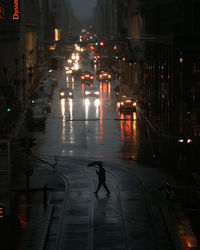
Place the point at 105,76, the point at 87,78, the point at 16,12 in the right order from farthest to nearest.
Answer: the point at 105,76, the point at 87,78, the point at 16,12

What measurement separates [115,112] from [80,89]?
3479cm

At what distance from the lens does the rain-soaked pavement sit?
2059 cm

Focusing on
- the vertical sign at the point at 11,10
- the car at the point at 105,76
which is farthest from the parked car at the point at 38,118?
the car at the point at 105,76

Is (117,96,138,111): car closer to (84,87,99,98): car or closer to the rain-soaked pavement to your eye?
the rain-soaked pavement

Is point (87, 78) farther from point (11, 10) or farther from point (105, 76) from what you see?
point (11, 10)

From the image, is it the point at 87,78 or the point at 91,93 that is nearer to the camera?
the point at 91,93

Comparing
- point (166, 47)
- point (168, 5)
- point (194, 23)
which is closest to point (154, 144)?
point (194, 23)

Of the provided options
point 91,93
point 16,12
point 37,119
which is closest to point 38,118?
point 37,119

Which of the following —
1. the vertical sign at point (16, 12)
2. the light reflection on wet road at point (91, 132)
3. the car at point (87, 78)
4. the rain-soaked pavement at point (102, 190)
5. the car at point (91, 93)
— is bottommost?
the rain-soaked pavement at point (102, 190)

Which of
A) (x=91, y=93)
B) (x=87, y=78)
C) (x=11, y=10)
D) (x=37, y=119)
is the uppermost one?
(x=11, y=10)

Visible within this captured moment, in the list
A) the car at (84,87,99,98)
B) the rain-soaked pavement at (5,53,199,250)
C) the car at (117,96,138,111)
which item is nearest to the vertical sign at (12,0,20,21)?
the car at (84,87,99,98)

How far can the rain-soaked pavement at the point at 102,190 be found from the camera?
67.6 ft

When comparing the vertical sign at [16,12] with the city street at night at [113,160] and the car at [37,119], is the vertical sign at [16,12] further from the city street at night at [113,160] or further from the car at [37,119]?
the car at [37,119]

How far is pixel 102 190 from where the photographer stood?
93.6 feet
